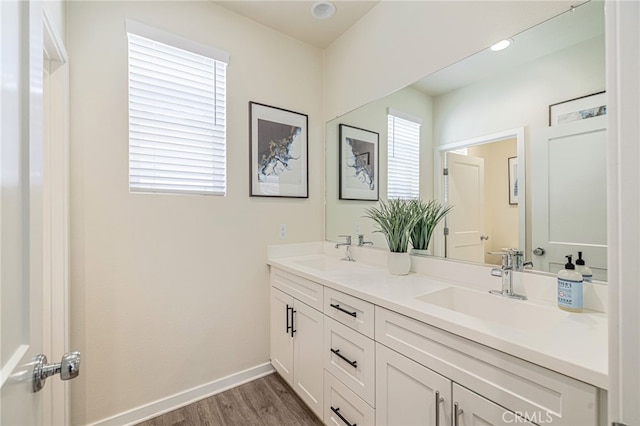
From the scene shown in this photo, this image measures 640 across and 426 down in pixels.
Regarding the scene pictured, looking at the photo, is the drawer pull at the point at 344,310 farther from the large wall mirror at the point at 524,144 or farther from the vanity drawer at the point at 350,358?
the large wall mirror at the point at 524,144

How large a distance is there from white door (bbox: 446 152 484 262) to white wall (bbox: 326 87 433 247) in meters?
0.14

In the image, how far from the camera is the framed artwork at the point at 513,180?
1.29 metres

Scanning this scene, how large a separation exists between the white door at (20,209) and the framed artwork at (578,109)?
5.57ft

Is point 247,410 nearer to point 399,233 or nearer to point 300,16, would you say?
point 399,233

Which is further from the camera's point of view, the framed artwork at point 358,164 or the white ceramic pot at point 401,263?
the framed artwork at point 358,164

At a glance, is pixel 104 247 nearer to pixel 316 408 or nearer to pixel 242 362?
pixel 242 362

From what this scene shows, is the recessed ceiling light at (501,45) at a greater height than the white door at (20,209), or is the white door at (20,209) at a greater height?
the recessed ceiling light at (501,45)

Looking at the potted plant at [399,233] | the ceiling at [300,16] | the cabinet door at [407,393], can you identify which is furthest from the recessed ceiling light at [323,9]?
the cabinet door at [407,393]

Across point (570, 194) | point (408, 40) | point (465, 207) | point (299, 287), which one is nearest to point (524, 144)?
point (570, 194)

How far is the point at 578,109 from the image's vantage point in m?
1.11

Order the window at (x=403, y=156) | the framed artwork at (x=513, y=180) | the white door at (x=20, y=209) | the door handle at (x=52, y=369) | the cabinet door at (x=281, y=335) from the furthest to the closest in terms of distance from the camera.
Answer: the cabinet door at (x=281, y=335), the window at (x=403, y=156), the framed artwork at (x=513, y=180), the door handle at (x=52, y=369), the white door at (x=20, y=209)

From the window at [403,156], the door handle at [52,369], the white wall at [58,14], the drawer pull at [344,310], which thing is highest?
the white wall at [58,14]

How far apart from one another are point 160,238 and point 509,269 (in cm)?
195

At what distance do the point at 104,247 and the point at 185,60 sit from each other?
1.31 m
